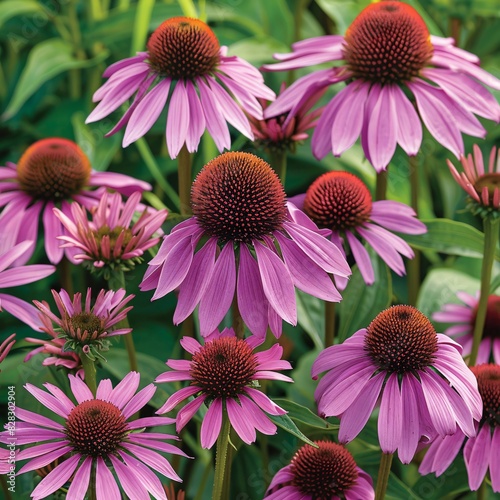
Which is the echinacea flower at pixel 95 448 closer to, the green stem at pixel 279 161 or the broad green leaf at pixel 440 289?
the green stem at pixel 279 161

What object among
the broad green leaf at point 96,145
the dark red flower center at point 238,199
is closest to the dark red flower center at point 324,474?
the dark red flower center at point 238,199

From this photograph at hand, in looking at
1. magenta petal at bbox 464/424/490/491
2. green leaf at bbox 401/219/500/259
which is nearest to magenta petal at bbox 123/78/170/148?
green leaf at bbox 401/219/500/259

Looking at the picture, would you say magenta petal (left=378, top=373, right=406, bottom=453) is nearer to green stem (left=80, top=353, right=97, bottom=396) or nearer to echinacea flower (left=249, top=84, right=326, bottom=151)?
green stem (left=80, top=353, right=97, bottom=396)

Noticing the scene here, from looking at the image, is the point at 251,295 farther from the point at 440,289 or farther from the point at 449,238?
the point at 440,289

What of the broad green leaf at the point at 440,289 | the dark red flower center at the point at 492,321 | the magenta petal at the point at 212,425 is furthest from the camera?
the broad green leaf at the point at 440,289

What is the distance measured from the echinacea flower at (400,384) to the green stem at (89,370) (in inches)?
8.0

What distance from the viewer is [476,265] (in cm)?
153

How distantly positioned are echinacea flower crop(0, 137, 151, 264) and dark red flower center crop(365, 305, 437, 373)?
18.1 inches

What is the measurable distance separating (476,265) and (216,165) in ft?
2.69

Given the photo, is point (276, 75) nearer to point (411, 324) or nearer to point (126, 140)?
point (126, 140)

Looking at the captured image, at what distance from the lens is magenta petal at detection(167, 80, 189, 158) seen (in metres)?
0.92

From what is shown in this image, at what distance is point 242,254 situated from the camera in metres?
0.81

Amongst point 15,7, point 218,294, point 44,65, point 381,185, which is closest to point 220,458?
point 218,294

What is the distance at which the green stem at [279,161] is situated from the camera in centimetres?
107
